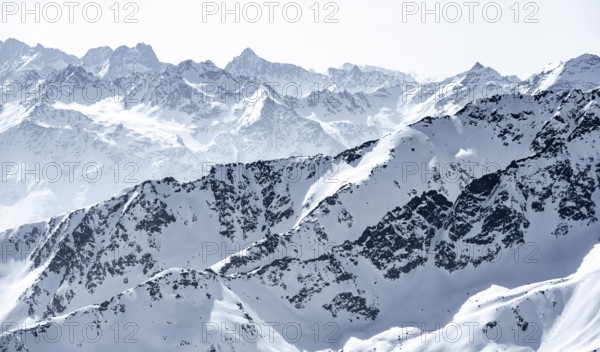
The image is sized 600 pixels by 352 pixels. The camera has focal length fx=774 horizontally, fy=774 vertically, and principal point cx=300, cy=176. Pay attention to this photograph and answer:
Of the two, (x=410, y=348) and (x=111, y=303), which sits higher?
(x=111, y=303)

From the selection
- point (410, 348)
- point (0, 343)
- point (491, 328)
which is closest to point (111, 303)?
point (0, 343)

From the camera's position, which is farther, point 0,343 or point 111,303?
point 111,303

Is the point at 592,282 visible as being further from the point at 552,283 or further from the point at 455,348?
the point at 455,348

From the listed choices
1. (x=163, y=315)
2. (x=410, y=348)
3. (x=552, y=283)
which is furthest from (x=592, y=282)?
(x=163, y=315)

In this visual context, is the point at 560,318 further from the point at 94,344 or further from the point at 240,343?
the point at 94,344

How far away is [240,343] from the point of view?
190500mm

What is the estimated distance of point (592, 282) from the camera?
191m

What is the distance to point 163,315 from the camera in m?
197

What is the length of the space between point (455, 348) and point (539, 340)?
1982cm

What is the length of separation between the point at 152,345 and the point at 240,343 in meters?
21.9

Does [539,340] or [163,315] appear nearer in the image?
[539,340]

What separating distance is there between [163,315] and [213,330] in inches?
578

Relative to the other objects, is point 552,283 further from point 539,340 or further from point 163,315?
point 163,315

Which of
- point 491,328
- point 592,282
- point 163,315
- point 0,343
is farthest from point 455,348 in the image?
point 0,343
